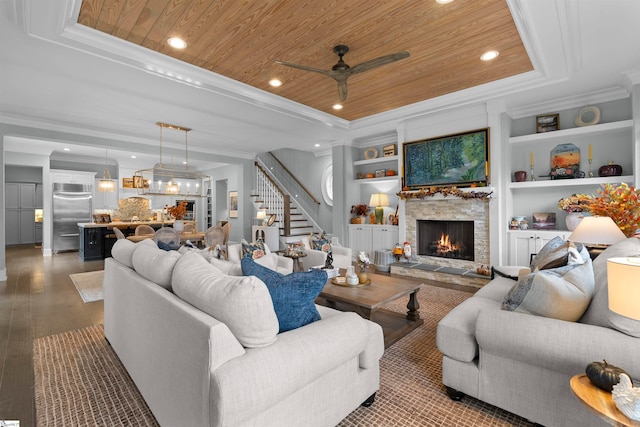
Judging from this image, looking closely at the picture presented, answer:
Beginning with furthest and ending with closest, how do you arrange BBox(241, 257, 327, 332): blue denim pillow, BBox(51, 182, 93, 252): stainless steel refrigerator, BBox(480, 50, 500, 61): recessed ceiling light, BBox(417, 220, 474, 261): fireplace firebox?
BBox(51, 182, 93, 252): stainless steel refrigerator
BBox(417, 220, 474, 261): fireplace firebox
BBox(480, 50, 500, 61): recessed ceiling light
BBox(241, 257, 327, 332): blue denim pillow

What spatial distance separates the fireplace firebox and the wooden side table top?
13.7 ft

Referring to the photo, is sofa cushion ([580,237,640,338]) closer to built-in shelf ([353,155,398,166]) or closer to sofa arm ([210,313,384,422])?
sofa arm ([210,313,384,422])

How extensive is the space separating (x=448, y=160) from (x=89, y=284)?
6151mm

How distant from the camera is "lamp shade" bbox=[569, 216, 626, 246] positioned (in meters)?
2.38

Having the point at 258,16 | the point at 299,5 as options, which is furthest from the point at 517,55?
the point at 258,16

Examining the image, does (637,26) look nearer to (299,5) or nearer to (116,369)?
(299,5)

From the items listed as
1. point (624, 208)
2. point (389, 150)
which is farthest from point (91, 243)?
point (624, 208)

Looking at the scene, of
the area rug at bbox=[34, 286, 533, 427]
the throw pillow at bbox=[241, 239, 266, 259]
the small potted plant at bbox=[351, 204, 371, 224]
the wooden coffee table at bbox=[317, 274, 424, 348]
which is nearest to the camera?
the area rug at bbox=[34, 286, 533, 427]

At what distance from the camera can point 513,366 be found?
168 centimetres

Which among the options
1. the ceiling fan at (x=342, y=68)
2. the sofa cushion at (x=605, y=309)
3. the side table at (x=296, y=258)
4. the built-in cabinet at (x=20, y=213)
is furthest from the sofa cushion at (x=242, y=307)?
the built-in cabinet at (x=20, y=213)

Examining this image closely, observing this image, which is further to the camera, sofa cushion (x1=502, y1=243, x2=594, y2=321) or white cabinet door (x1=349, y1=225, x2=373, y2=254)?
white cabinet door (x1=349, y1=225, x2=373, y2=254)

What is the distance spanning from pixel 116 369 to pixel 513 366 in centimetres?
267

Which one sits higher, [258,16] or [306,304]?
[258,16]

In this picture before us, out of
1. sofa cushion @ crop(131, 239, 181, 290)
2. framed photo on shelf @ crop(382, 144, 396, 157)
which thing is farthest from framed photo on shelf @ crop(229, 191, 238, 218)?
sofa cushion @ crop(131, 239, 181, 290)
